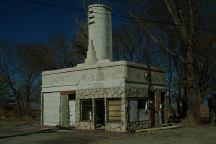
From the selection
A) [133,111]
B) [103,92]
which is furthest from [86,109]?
[133,111]

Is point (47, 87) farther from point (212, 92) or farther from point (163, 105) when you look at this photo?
point (212, 92)

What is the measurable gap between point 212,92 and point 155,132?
640 inches

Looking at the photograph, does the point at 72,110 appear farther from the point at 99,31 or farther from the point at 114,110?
the point at 99,31

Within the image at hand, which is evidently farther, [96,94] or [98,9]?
[98,9]

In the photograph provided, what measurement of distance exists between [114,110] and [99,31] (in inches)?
269

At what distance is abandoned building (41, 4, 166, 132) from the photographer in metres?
28.8

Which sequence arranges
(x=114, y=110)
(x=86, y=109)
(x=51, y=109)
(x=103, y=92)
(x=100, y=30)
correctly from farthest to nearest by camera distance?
(x=51, y=109)
(x=100, y=30)
(x=86, y=109)
(x=103, y=92)
(x=114, y=110)

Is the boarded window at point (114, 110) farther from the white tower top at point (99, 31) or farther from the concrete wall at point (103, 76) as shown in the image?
the white tower top at point (99, 31)

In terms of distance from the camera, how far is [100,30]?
107ft

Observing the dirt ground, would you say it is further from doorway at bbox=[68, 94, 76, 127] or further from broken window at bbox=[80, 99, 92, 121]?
doorway at bbox=[68, 94, 76, 127]

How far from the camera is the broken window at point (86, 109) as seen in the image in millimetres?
31031

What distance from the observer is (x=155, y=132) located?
27672 millimetres

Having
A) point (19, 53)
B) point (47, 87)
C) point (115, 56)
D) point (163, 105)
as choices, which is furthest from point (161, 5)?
point (19, 53)

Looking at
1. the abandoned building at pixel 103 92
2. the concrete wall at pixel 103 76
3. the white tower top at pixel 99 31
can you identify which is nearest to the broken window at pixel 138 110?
the abandoned building at pixel 103 92
